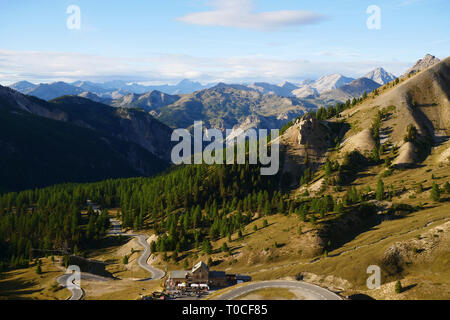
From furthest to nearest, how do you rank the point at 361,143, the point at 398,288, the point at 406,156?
the point at 361,143 → the point at 406,156 → the point at 398,288

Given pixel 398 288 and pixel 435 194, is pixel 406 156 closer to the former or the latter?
pixel 435 194

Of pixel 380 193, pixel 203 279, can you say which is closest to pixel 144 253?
pixel 203 279

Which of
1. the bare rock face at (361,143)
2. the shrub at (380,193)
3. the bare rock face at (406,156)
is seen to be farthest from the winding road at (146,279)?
the bare rock face at (406,156)

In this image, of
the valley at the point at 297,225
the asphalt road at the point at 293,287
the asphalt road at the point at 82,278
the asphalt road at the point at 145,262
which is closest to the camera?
the asphalt road at the point at 293,287

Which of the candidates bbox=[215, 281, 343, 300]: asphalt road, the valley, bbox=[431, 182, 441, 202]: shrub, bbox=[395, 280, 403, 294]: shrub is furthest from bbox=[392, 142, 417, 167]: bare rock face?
bbox=[215, 281, 343, 300]: asphalt road

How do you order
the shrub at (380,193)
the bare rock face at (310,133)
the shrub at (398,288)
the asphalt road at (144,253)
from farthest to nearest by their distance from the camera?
the bare rock face at (310,133), the shrub at (380,193), the asphalt road at (144,253), the shrub at (398,288)

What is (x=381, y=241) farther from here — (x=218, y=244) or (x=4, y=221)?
(x=4, y=221)

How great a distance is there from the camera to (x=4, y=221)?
170625mm

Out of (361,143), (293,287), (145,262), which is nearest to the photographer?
(293,287)

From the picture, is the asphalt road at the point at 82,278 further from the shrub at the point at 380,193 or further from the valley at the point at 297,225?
the shrub at the point at 380,193

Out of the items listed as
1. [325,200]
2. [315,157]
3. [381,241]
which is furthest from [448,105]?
[381,241]

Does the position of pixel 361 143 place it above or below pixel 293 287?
above

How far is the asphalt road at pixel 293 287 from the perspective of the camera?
61.3 meters

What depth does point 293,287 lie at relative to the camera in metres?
66.4
